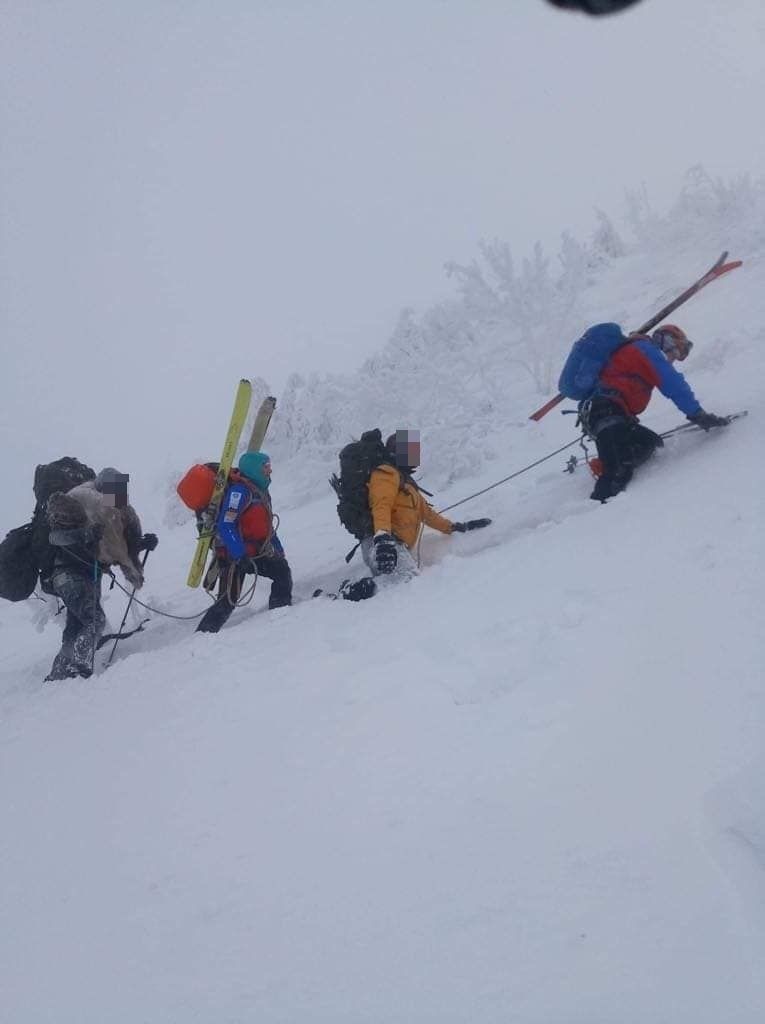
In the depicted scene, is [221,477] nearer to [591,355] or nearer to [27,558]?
[27,558]

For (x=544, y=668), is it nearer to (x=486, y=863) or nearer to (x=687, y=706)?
→ (x=687, y=706)

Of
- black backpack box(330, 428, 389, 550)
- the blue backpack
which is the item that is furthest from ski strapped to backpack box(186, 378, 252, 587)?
the blue backpack

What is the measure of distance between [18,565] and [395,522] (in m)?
3.31

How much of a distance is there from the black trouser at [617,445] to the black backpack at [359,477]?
1.75m

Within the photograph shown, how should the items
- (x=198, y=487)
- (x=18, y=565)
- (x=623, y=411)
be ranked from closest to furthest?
1. (x=623, y=411)
2. (x=198, y=487)
3. (x=18, y=565)

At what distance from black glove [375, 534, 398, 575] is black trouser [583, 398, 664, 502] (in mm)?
1698

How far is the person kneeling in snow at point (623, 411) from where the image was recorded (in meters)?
5.68

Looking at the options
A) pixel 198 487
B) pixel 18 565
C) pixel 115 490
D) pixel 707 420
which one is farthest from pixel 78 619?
pixel 707 420

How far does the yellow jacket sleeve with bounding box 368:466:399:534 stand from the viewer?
559cm

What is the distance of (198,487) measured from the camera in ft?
20.3

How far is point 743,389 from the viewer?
254 inches

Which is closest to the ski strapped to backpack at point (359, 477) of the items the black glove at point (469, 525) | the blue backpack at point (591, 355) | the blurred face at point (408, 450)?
the blurred face at point (408, 450)

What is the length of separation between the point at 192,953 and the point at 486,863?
101cm

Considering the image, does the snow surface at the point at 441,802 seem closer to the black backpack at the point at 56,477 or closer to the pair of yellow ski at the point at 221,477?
the pair of yellow ski at the point at 221,477
